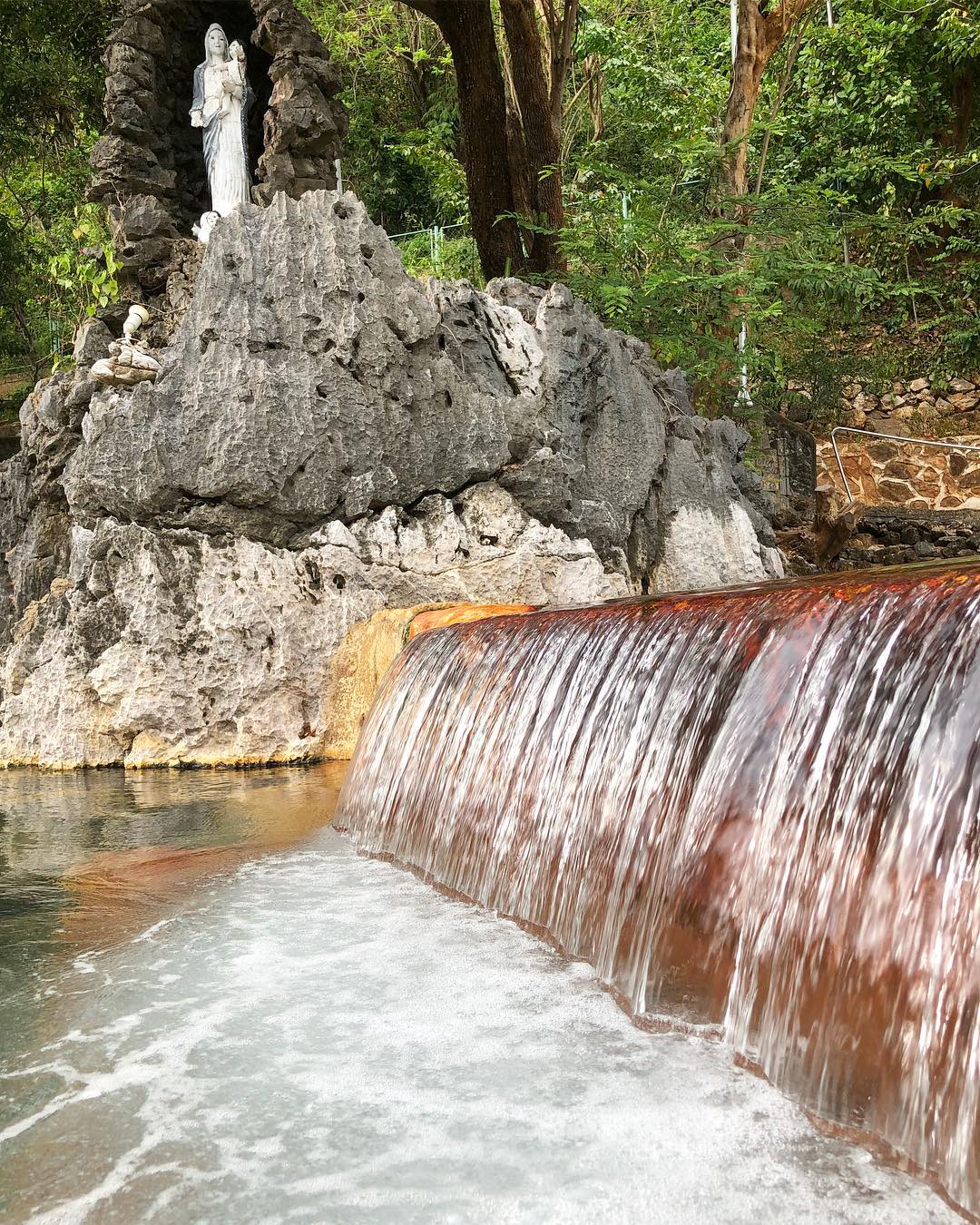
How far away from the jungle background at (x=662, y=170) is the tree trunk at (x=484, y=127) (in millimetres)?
20

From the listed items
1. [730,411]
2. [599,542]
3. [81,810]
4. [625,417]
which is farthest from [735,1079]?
[730,411]

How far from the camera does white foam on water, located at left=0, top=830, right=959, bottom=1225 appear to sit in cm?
158

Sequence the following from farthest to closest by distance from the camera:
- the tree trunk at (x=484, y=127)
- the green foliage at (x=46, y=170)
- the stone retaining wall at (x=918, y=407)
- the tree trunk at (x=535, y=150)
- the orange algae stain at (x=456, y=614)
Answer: the stone retaining wall at (x=918, y=407), the green foliage at (x=46, y=170), the tree trunk at (x=535, y=150), the tree trunk at (x=484, y=127), the orange algae stain at (x=456, y=614)

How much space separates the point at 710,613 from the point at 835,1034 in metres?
1.30

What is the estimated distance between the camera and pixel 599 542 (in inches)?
280

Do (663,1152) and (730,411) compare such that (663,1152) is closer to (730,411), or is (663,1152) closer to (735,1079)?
(735,1079)

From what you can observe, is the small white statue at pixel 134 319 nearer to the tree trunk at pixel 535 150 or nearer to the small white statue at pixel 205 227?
the small white statue at pixel 205 227

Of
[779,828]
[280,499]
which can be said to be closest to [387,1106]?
[779,828]

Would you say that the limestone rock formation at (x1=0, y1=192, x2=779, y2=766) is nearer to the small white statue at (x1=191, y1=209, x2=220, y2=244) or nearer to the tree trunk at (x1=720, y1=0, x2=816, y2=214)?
the small white statue at (x1=191, y1=209, x2=220, y2=244)

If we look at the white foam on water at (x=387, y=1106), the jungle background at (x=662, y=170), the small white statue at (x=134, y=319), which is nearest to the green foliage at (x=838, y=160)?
the jungle background at (x=662, y=170)

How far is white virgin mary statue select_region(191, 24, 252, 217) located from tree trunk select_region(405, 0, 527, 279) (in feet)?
6.97

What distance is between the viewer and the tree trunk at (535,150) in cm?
979

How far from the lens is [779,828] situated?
2.23 meters

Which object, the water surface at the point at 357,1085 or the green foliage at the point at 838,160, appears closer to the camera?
the water surface at the point at 357,1085
